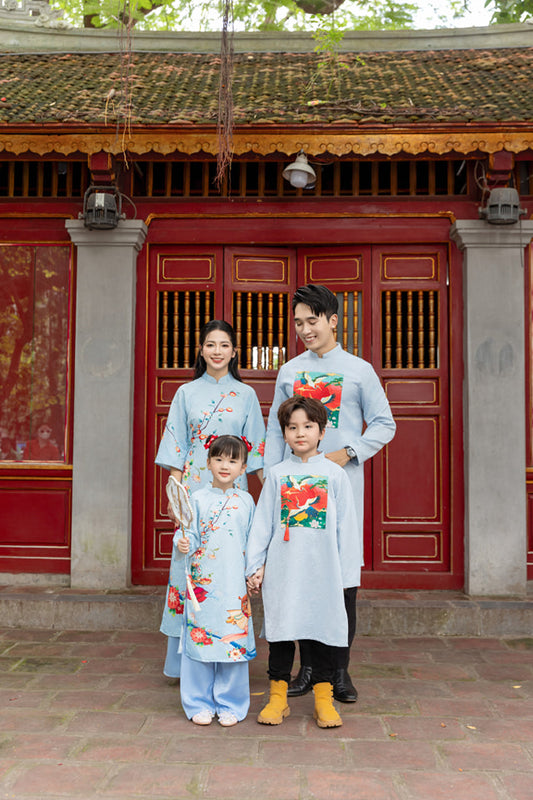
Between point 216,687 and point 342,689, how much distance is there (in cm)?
68

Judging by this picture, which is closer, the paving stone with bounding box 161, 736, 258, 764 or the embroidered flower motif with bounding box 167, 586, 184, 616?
the paving stone with bounding box 161, 736, 258, 764

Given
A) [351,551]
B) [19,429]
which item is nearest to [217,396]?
[351,551]

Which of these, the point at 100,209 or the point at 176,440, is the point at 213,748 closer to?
the point at 176,440

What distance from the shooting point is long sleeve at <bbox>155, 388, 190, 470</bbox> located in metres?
3.98

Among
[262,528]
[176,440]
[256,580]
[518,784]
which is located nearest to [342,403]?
[262,528]

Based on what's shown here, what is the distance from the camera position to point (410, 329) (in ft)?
18.5

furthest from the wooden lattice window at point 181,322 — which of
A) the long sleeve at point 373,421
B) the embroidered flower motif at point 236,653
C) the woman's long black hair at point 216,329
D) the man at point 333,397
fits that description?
the embroidered flower motif at point 236,653

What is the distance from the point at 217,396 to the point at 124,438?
1731mm

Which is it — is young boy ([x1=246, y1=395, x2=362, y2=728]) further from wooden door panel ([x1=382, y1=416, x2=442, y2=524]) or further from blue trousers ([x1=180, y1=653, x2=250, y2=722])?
wooden door panel ([x1=382, y1=416, x2=442, y2=524])

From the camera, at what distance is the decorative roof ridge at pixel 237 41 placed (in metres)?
7.48

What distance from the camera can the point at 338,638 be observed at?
332cm

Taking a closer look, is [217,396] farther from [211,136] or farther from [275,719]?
[211,136]

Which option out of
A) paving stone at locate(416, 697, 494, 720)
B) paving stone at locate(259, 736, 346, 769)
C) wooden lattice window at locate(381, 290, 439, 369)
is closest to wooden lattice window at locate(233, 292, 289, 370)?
wooden lattice window at locate(381, 290, 439, 369)

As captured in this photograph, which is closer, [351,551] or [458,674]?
[351,551]
